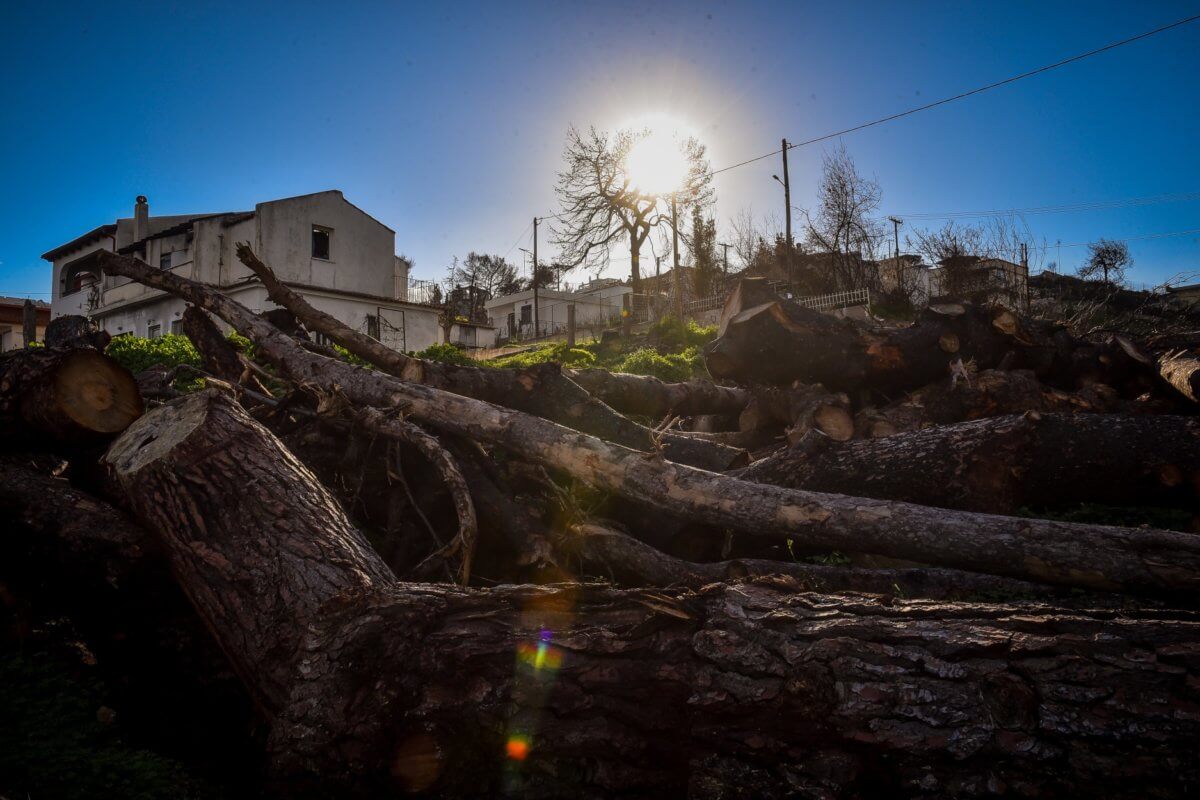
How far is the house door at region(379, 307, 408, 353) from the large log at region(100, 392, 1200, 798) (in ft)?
87.7

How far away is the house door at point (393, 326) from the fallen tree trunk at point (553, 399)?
22.7m

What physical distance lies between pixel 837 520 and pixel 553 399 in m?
2.73

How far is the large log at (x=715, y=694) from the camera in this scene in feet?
4.99

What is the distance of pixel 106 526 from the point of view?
3.36 meters

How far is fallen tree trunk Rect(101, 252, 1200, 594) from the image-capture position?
9.54 ft

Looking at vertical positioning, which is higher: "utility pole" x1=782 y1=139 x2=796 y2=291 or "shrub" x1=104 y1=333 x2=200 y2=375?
"utility pole" x1=782 y1=139 x2=796 y2=291

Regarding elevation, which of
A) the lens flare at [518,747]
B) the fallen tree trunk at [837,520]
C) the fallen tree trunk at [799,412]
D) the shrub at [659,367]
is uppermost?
the shrub at [659,367]

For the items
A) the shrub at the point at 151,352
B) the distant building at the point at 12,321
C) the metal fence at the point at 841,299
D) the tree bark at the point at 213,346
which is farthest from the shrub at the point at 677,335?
the distant building at the point at 12,321

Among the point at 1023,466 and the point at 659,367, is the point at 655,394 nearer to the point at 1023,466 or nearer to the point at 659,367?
the point at 1023,466

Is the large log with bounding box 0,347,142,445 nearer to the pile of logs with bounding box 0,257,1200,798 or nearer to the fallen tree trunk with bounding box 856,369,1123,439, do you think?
the pile of logs with bounding box 0,257,1200,798

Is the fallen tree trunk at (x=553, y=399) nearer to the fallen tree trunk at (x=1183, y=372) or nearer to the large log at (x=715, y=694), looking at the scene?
the large log at (x=715, y=694)

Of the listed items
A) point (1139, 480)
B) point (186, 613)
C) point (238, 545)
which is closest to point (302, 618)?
point (238, 545)

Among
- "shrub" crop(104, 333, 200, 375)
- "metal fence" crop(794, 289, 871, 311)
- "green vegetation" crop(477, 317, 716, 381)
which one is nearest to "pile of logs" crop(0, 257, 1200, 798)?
"shrub" crop(104, 333, 200, 375)

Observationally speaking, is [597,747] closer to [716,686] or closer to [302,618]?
[716,686]
